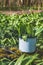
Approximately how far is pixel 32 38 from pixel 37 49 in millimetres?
252

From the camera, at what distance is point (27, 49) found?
323 centimetres

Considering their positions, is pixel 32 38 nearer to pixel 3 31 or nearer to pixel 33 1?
pixel 3 31

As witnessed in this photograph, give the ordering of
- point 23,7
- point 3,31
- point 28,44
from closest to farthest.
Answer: point 28,44
point 3,31
point 23,7

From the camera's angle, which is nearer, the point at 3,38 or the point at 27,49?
the point at 27,49

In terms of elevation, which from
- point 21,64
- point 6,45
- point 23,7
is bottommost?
point 23,7

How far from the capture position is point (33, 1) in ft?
28.2

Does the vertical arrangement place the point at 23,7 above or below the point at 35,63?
below

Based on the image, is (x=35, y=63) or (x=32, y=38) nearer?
(x=35, y=63)

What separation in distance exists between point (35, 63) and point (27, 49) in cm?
51

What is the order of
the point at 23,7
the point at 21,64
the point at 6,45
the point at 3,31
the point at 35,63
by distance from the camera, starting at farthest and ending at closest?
the point at 23,7 < the point at 3,31 < the point at 6,45 < the point at 35,63 < the point at 21,64

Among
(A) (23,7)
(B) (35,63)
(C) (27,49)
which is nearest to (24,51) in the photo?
(C) (27,49)

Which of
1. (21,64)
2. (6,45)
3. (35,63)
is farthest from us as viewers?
(6,45)

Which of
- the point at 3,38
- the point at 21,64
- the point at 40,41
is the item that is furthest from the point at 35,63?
the point at 3,38

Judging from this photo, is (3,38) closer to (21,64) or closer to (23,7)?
(21,64)
